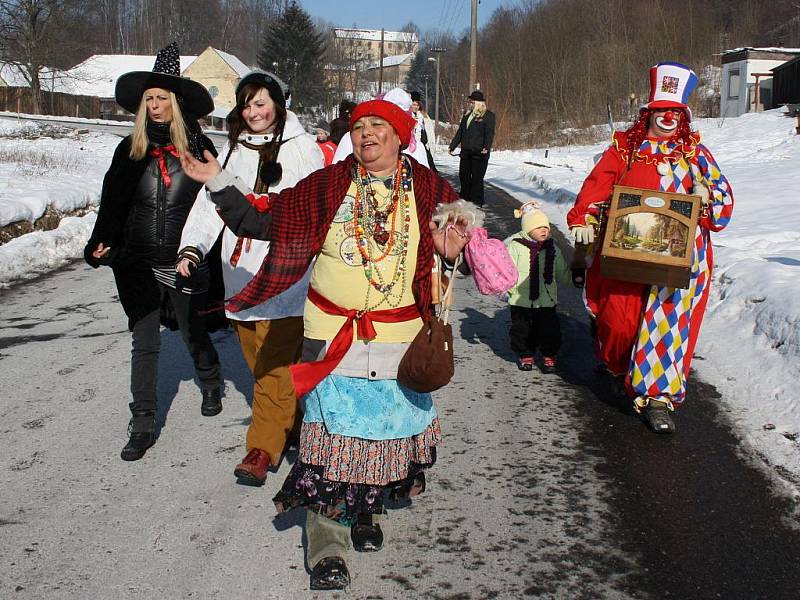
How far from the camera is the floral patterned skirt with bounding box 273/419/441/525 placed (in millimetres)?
3312

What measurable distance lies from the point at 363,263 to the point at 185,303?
1.94 meters

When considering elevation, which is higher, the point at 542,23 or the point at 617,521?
the point at 542,23

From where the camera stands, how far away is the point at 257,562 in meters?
3.47

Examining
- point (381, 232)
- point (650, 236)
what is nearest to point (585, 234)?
point (650, 236)

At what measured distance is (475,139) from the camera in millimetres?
15266

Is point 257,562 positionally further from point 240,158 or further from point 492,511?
point 240,158

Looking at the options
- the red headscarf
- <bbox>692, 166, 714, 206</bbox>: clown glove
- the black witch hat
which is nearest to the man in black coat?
<bbox>692, 166, 714, 206</bbox>: clown glove

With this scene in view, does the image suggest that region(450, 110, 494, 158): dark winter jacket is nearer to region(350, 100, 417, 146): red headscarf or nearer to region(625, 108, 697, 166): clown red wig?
region(625, 108, 697, 166): clown red wig

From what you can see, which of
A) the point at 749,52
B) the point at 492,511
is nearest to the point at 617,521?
the point at 492,511

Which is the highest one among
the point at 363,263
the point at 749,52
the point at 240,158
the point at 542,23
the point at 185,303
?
the point at 542,23

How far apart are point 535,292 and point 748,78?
45343 millimetres

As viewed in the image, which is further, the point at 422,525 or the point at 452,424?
the point at 452,424

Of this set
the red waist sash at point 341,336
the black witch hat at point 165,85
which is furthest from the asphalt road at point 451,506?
the black witch hat at point 165,85

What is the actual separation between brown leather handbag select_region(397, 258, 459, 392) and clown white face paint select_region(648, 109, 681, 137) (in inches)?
101
